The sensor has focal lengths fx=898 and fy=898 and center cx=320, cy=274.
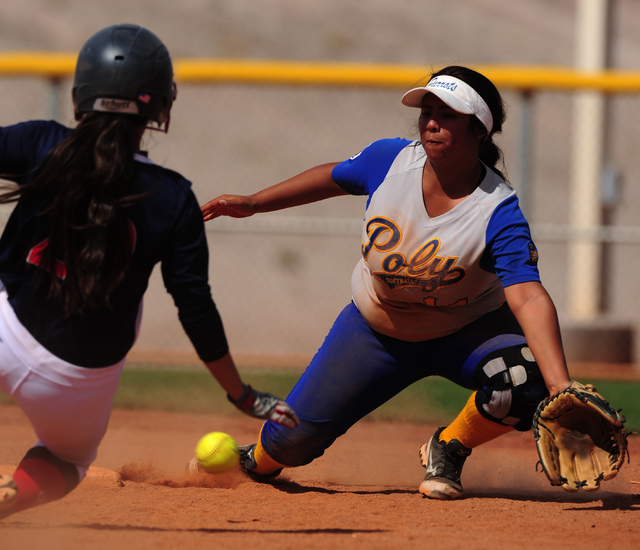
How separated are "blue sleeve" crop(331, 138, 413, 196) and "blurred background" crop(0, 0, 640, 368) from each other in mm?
273

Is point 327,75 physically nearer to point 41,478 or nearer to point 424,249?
point 424,249

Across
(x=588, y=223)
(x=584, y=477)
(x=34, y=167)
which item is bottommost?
(x=588, y=223)

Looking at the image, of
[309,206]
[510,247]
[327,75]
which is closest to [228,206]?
[510,247]

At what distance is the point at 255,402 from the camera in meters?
2.60

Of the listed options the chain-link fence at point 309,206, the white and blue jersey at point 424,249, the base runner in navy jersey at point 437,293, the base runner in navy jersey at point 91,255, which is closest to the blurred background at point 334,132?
the chain-link fence at point 309,206

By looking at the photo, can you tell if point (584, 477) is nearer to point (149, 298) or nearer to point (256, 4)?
point (149, 298)

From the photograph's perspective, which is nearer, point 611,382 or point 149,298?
point 611,382

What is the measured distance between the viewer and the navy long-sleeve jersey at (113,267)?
8.36 ft

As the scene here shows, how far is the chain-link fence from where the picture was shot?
8.30 metres

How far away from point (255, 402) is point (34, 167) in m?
0.93

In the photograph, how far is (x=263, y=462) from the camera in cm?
402

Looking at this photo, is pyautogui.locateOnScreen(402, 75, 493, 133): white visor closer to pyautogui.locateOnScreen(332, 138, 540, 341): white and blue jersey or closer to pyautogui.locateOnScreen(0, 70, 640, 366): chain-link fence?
pyautogui.locateOnScreen(332, 138, 540, 341): white and blue jersey

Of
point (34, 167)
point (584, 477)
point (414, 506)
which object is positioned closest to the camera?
point (34, 167)

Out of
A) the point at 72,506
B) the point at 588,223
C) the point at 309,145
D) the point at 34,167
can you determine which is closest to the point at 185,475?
the point at 72,506
